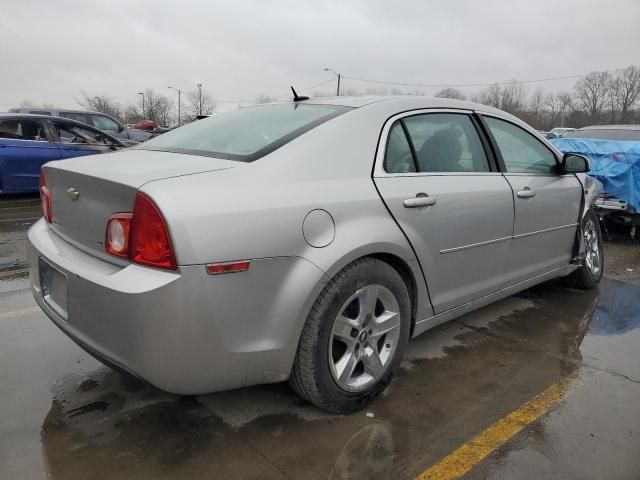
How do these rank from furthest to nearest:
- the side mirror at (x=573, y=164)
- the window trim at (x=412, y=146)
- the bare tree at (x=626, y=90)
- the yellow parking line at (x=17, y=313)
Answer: the bare tree at (x=626, y=90) → the side mirror at (x=573, y=164) → the yellow parking line at (x=17, y=313) → the window trim at (x=412, y=146)

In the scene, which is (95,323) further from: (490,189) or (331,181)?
(490,189)

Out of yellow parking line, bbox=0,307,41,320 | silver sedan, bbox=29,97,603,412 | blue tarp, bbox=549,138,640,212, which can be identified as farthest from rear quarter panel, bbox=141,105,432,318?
blue tarp, bbox=549,138,640,212

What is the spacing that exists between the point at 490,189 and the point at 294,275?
1.64m

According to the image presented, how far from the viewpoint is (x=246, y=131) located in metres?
2.72

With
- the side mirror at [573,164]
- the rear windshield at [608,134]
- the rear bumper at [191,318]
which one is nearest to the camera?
the rear bumper at [191,318]

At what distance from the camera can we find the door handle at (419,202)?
2.61 metres

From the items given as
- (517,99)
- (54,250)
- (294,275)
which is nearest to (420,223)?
(294,275)

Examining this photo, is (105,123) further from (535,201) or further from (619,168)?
(535,201)

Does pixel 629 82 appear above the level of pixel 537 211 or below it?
above

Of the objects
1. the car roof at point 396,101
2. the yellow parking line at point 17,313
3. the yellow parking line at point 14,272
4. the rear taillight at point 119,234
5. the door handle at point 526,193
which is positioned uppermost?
the car roof at point 396,101

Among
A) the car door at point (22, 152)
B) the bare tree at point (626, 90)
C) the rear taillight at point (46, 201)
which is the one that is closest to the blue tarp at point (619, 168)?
the rear taillight at point (46, 201)

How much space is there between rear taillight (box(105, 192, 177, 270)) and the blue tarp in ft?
21.7

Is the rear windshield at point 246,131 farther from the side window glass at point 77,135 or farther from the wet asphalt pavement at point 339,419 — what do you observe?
the side window glass at point 77,135

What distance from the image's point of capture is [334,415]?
2541mm
